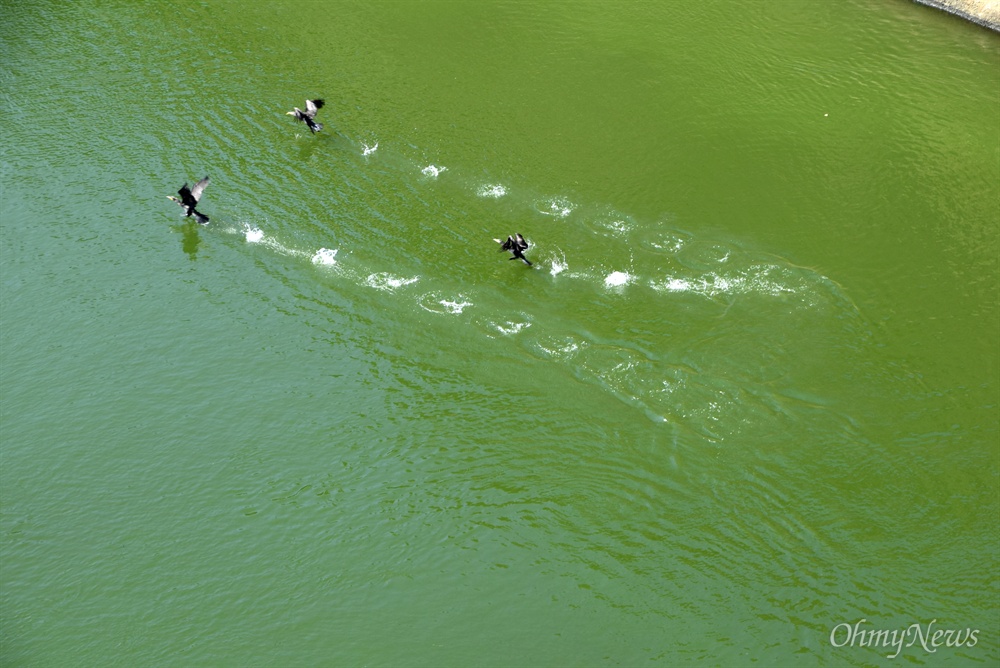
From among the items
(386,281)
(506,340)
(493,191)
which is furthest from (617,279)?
(386,281)

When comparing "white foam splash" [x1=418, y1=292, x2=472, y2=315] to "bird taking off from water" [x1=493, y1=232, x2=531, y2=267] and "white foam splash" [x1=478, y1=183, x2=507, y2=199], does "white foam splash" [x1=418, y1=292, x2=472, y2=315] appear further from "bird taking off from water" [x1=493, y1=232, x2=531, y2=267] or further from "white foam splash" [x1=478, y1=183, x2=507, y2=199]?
"white foam splash" [x1=478, y1=183, x2=507, y2=199]

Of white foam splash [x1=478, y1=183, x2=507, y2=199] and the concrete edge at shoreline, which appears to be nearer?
white foam splash [x1=478, y1=183, x2=507, y2=199]

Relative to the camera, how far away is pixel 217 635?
1625 centimetres

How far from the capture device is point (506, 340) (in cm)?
2017

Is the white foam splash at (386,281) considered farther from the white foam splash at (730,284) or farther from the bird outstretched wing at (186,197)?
the white foam splash at (730,284)

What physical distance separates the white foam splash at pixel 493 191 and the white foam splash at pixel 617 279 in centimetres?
407

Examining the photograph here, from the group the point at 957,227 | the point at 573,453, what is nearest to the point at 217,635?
the point at 573,453

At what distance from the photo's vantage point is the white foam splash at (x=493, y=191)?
23469 millimetres

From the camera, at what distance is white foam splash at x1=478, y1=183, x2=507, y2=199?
23.5 meters

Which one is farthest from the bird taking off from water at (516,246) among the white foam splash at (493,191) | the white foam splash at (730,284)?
the white foam splash at (730,284)

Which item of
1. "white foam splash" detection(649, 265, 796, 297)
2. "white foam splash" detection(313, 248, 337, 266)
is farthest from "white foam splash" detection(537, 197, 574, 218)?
A: "white foam splash" detection(313, 248, 337, 266)

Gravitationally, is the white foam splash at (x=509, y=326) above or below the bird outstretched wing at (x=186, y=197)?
below

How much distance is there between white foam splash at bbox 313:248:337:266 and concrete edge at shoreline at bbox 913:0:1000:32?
2018 cm

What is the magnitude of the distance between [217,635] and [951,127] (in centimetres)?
2182
